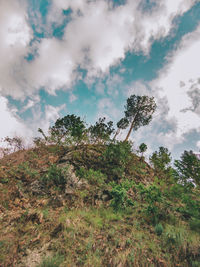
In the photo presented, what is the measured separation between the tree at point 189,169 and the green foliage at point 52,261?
426 centimetres

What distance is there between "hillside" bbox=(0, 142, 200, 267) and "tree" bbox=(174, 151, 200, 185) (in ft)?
1.08

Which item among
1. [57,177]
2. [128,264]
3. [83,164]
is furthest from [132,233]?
[83,164]

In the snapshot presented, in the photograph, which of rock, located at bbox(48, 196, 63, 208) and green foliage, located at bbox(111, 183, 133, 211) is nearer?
green foliage, located at bbox(111, 183, 133, 211)

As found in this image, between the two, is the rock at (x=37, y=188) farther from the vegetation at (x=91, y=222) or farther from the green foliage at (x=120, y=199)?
the green foliage at (x=120, y=199)

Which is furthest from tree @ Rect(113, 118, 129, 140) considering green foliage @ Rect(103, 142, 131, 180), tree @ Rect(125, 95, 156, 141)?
green foliage @ Rect(103, 142, 131, 180)

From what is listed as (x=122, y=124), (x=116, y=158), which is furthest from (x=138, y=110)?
(x=116, y=158)

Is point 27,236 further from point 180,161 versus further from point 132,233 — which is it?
point 180,161

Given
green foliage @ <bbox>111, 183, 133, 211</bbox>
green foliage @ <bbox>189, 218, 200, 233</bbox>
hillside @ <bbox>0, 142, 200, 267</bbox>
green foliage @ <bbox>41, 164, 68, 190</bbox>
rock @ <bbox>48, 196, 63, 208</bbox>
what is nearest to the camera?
hillside @ <bbox>0, 142, 200, 267</bbox>

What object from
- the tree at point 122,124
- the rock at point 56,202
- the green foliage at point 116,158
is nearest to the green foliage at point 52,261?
the rock at point 56,202

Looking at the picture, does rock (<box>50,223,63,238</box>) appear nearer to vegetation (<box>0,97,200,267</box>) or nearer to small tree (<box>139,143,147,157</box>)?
vegetation (<box>0,97,200,267</box>)

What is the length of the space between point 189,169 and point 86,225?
407 cm

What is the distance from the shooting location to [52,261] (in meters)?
2.24

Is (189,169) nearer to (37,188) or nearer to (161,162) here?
(37,188)

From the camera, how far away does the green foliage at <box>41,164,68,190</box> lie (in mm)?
5814
